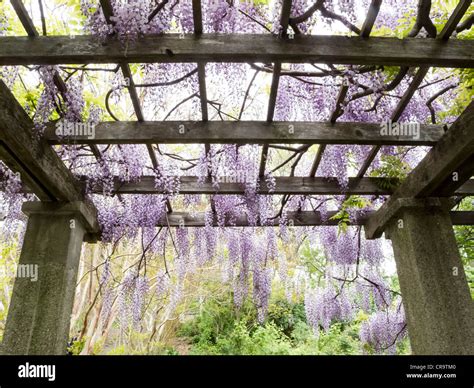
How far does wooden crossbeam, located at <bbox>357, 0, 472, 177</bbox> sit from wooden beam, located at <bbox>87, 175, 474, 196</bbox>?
179 mm

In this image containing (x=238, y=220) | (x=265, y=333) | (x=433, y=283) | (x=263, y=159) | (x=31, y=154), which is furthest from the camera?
(x=265, y=333)

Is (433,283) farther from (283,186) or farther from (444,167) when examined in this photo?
(283,186)

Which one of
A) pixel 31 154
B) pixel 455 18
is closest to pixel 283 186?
pixel 455 18

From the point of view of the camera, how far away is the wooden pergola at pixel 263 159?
6.86 feet

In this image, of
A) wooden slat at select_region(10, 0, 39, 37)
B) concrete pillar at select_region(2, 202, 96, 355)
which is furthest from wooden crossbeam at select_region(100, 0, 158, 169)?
concrete pillar at select_region(2, 202, 96, 355)

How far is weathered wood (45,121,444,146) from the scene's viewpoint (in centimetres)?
286

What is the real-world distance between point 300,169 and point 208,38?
10.6ft

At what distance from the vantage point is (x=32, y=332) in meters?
3.04

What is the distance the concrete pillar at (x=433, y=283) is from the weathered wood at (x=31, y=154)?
2.92 meters

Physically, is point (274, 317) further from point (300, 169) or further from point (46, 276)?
point (46, 276)

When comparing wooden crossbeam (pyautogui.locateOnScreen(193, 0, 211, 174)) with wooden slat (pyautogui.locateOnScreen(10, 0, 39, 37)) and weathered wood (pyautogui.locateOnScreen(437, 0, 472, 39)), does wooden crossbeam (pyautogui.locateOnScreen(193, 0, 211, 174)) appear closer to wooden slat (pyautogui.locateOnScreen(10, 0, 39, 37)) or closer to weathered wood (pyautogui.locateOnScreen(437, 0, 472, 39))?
wooden slat (pyautogui.locateOnScreen(10, 0, 39, 37))

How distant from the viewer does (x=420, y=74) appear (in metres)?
2.46

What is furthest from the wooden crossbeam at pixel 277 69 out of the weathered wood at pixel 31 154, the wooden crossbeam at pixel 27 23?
the weathered wood at pixel 31 154

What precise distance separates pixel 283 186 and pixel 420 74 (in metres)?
1.65
